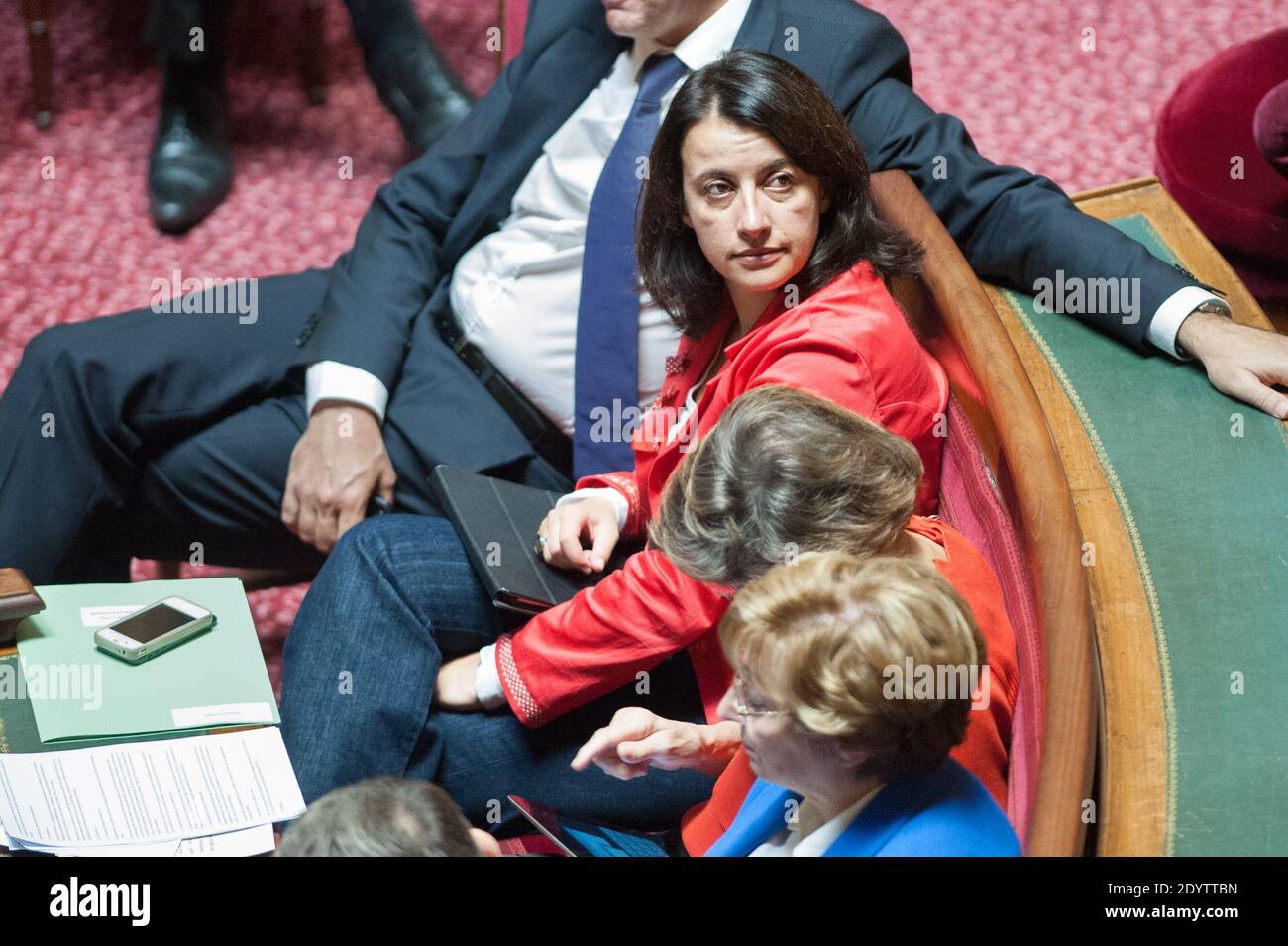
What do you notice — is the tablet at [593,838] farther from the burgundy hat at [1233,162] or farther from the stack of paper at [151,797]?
the burgundy hat at [1233,162]

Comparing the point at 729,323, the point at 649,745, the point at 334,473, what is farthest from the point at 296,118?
the point at 649,745

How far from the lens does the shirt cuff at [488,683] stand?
1.76m

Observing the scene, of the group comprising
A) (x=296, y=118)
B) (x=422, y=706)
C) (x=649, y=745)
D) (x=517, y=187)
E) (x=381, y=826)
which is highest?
(x=517, y=187)

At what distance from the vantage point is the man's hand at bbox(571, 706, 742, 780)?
4.82ft

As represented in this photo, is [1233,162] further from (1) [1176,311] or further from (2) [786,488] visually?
(2) [786,488]

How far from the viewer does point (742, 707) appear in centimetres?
122

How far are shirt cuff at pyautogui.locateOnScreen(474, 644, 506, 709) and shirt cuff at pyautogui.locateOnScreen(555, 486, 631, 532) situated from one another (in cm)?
24

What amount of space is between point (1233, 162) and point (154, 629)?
1821mm

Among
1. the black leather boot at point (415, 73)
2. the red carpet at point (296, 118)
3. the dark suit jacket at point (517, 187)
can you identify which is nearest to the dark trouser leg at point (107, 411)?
the dark suit jacket at point (517, 187)

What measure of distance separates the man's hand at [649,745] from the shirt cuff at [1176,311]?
0.68 meters

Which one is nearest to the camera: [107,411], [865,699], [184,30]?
[865,699]

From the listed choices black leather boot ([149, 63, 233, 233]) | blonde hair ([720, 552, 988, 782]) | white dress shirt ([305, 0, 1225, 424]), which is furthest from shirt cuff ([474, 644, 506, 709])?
black leather boot ([149, 63, 233, 233])

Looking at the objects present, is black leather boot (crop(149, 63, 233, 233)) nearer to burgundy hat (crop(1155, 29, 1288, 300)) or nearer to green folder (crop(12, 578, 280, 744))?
green folder (crop(12, 578, 280, 744))
